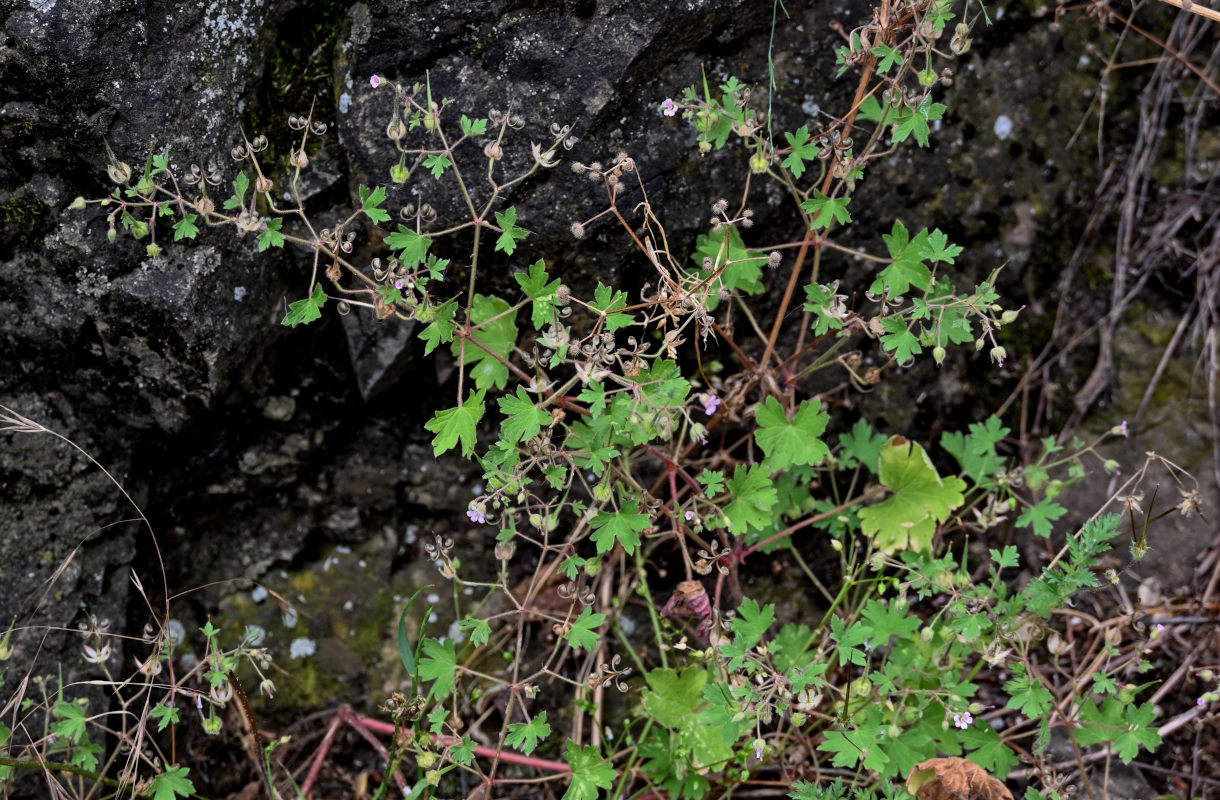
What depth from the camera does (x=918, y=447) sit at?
9.61 ft

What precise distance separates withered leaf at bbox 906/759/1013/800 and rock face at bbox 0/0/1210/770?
1642mm

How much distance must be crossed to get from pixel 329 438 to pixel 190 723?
105 centimetres

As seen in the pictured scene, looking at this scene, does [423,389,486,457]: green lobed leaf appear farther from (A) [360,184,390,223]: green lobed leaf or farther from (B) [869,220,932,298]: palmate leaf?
→ (B) [869,220,932,298]: palmate leaf

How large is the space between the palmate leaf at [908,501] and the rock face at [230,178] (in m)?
0.75

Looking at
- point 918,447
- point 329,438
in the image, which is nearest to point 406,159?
point 329,438

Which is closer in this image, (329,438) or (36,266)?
(36,266)

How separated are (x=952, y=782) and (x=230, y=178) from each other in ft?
8.68

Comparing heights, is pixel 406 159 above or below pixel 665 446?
above

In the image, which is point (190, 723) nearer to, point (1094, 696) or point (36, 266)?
point (36, 266)

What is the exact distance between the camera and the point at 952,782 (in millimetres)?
2531

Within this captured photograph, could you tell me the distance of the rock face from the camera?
8.89 ft

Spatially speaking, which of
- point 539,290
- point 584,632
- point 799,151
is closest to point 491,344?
point 539,290

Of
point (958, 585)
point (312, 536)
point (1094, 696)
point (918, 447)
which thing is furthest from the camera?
point (312, 536)

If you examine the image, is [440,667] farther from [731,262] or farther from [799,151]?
[799,151]
